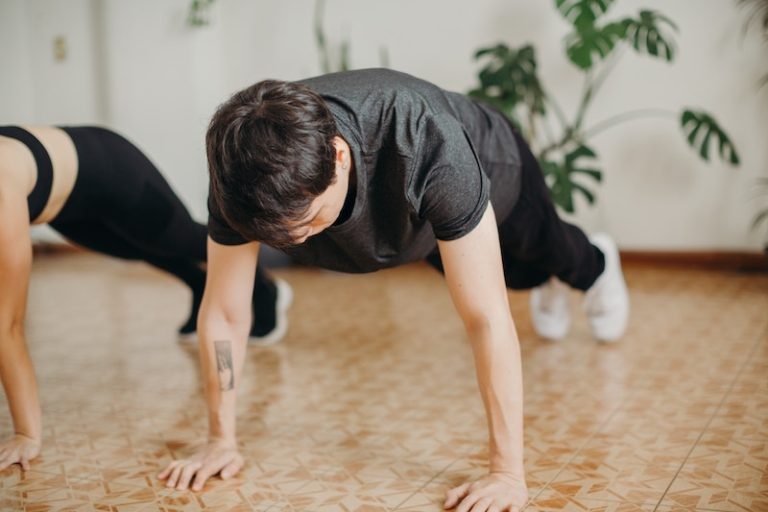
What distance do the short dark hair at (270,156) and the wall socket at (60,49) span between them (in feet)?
14.0

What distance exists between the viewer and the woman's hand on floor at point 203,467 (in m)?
1.39

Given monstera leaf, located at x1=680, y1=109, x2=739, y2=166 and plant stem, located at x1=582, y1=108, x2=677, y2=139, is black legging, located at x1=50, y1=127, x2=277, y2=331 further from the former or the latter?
plant stem, located at x1=582, y1=108, x2=677, y2=139

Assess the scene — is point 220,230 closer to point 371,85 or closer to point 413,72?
point 371,85

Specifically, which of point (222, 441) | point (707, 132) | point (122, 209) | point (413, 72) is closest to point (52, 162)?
point (122, 209)

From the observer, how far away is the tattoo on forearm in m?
1.42

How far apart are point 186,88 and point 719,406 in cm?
352

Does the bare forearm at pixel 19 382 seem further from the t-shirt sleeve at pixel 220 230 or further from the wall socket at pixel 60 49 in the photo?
the wall socket at pixel 60 49

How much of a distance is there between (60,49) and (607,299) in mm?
3927

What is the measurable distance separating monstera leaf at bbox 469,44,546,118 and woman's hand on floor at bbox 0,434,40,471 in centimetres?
236

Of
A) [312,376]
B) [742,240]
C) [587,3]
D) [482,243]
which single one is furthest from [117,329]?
[742,240]

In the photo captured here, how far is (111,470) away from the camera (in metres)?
1.48

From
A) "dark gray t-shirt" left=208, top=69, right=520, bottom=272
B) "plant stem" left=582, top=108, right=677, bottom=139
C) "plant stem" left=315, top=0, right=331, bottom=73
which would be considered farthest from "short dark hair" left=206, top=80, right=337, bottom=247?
"plant stem" left=315, top=0, right=331, bottom=73

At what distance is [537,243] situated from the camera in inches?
69.7

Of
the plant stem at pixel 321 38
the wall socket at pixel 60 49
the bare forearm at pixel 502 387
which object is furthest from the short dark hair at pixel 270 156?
the wall socket at pixel 60 49
